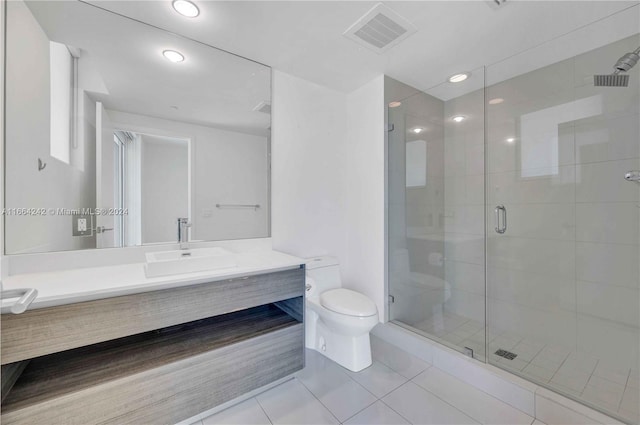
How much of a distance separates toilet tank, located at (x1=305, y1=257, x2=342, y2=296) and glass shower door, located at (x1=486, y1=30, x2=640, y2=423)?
3.90 ft

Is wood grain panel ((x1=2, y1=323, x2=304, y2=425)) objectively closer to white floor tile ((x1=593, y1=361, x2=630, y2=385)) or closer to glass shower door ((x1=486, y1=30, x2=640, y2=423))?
glass shower door ((x1=486, y1=30, x2=640, y2=423))

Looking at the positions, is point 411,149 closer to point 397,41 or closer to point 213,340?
point 397,41

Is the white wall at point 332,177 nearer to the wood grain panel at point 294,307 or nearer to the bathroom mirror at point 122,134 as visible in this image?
the bathroom mirror at point 122,134

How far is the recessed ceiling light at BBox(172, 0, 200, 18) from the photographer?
1408mm

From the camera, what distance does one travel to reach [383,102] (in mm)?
2215

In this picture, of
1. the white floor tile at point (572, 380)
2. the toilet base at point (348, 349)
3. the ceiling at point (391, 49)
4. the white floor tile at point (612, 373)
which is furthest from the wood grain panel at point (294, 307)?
the white floor tile at point (612, 373)

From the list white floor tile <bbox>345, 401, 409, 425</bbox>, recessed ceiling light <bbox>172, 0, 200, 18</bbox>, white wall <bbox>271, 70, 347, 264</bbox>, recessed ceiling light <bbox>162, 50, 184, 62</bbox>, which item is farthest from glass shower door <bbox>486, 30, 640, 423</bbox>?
recessed ceiling light <bbox>162, 50, 184, 62</bbox>

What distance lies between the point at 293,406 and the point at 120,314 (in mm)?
1015

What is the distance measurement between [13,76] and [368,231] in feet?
7.61

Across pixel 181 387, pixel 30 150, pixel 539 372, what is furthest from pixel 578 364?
pixel 30 150

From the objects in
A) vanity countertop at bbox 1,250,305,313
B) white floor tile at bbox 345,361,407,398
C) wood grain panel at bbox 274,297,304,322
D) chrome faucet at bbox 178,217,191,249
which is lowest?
white floor tile at bbox 345,361,407,398

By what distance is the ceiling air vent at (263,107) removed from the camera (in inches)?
80.1

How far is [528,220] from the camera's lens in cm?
211

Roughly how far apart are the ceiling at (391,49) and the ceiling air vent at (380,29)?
0.12ft
